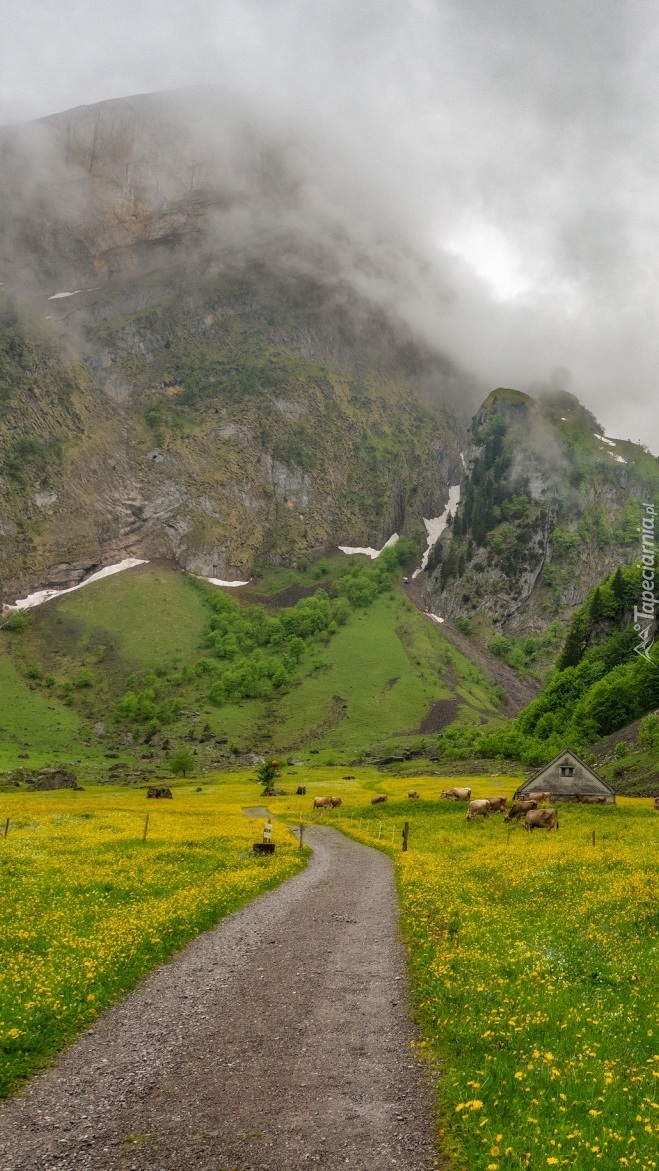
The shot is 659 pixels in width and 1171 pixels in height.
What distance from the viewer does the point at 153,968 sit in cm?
1812

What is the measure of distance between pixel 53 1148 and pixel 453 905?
56.5ft

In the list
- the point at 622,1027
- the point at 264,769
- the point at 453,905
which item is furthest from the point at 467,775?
the point at 622,1027

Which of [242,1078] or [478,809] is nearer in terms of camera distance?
[242,1078]

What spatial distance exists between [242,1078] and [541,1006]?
20.4ft

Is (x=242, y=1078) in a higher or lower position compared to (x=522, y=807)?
higher

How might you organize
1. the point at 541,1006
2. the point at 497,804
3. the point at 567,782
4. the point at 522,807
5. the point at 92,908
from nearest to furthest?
1. the point at 541,1006
2. the point at 92,908
3. the point at 522,807
4. the point at 497,804
5. the point at 567,782

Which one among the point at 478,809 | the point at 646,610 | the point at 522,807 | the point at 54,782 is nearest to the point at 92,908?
the point at 522,807

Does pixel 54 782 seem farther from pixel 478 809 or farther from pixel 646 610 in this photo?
pixel 646 610

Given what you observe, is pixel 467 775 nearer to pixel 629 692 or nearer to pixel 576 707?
pixel 576 707

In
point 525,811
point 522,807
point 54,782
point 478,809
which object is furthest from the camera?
point 54,782

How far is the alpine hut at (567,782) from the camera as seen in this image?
70.3 metres

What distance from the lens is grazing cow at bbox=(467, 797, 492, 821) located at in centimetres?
6103

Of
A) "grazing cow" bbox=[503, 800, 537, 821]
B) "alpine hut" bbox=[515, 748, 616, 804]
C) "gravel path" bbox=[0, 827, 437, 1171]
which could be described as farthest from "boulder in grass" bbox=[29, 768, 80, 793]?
"gravel path" bbox=[0, 827, 437, 1171]

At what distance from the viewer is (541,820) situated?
52.9 m
